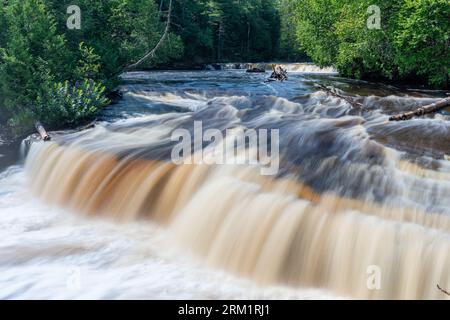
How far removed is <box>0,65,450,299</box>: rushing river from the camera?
556 centimetres

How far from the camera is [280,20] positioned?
198 feet

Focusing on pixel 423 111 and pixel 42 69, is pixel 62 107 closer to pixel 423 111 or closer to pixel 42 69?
pixel 42 69

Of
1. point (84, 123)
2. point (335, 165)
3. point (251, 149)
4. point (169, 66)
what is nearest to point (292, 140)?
point (251, 149)

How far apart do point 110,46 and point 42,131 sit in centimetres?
729

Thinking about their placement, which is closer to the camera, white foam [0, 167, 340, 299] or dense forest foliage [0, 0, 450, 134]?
white foam [0, 167, 340, 299]

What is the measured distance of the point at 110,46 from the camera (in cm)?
1786

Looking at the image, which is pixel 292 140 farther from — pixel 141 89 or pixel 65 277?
pixel 141 89

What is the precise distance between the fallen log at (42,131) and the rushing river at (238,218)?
340 millimetres

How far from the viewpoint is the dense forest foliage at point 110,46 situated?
42.3 ft

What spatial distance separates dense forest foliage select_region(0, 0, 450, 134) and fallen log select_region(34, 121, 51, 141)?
0.45m

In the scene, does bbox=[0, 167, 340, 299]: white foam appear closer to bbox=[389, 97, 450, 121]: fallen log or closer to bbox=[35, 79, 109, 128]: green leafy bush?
bbox=[35, 79, 109, 128]: green leafy bush

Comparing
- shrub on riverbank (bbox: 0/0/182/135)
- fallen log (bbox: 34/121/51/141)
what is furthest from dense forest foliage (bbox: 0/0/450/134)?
fallen log (bbox: 34/121/51/141)

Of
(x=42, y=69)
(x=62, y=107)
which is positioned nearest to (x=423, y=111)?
(x=62, y=107)

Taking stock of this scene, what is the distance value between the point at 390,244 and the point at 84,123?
33.4 ft
